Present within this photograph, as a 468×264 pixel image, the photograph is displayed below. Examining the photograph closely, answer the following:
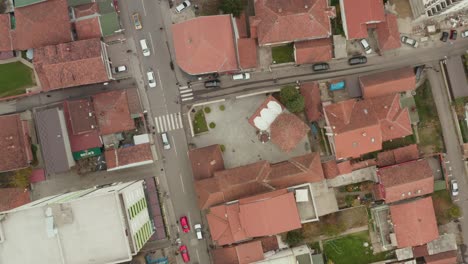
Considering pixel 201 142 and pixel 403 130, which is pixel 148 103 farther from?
pixel 403 130

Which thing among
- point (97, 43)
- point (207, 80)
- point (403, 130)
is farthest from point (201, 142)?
point (403, 130)

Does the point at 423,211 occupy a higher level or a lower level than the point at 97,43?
lower

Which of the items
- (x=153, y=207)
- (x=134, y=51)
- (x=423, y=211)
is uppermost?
(x=134, y=51)

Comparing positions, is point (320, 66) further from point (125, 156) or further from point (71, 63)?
point (71, 63)

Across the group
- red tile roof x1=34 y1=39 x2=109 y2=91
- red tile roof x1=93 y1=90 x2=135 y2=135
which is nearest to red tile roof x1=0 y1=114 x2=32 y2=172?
red tile roof x1=34 y1=39 x2=109 y2=91

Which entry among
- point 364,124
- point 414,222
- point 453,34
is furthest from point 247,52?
point 414,222

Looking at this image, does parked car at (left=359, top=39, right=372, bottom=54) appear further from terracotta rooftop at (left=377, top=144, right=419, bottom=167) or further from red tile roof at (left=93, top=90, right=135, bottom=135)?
red tile roof at (left=93, top=90, right=135, bottom=135)
